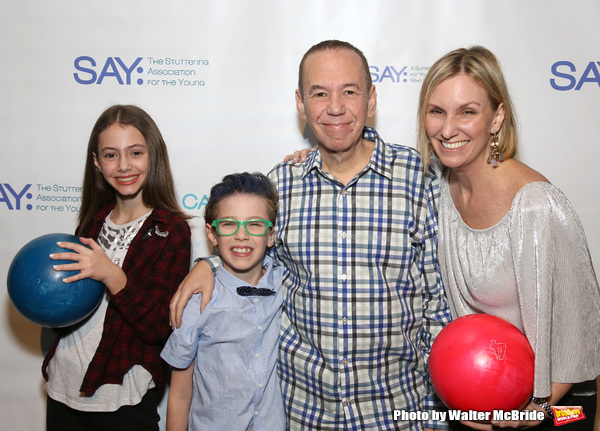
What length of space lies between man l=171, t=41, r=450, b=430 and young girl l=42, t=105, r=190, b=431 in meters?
0.18

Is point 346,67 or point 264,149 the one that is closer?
point 346,67

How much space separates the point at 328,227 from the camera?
69.5 inches

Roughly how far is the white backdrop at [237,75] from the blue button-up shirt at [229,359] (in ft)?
2.99

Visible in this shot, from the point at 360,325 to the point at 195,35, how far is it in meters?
1.78

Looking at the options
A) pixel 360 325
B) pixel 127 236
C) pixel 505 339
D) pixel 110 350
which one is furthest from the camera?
pixel 127 236

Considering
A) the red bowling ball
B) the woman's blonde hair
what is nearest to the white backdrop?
the woman's blonde hair

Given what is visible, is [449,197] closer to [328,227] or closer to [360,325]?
[328,227]

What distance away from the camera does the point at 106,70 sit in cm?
251

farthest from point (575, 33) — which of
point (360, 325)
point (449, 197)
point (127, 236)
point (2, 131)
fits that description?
point (2, 131)

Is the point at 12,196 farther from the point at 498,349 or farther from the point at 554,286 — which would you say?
the point at 554,286

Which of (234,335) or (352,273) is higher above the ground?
(352,273)

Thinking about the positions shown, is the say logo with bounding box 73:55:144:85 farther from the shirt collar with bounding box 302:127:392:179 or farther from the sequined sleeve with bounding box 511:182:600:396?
the sequined sleeve with bounding box 511:182:600:396

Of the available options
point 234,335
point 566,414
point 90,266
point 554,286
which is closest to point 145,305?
point 90,266

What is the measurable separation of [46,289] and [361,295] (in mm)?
1138
